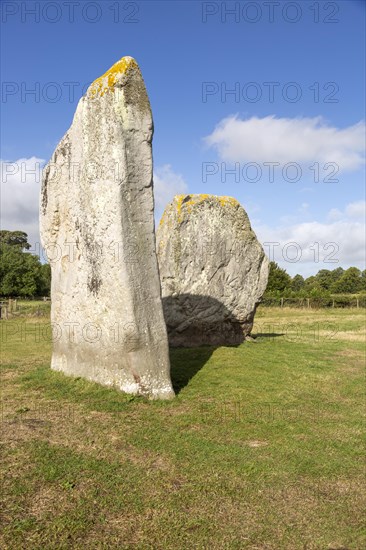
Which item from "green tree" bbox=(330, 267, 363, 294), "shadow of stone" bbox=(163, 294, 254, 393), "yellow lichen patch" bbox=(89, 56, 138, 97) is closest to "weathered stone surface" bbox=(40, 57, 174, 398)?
"yellow lichen patch" bbox=(89, 56, 138, 97)

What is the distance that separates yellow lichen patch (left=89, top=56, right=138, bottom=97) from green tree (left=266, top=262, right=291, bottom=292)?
150 ft

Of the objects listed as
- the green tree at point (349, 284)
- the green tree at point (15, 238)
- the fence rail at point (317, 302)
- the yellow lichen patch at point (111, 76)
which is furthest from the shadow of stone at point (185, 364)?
the green tree at point (15, 238)

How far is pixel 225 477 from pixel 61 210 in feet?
20.0

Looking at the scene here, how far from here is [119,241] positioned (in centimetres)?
784

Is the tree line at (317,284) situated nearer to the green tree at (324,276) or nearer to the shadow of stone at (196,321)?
the green tree at (324,276)

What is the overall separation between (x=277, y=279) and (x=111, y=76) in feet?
155

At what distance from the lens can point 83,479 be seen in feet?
16.4

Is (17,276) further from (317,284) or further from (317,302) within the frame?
(317,284)

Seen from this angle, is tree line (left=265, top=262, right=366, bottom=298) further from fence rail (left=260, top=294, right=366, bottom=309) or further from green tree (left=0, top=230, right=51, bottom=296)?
green tree (left=0, top=230, right=51, bottom=296)

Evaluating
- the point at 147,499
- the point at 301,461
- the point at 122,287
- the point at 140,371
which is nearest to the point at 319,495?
the point at 301,461

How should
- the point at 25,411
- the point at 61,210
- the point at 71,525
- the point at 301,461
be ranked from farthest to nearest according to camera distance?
the point at 61,210, the point at 25,411, the point at 301,461, the point at 71,525

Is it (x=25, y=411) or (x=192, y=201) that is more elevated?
(x=192, y=201)

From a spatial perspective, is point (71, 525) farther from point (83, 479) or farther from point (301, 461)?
point (301, 461)

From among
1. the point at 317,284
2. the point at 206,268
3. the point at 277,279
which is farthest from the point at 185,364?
the point at 317,284
